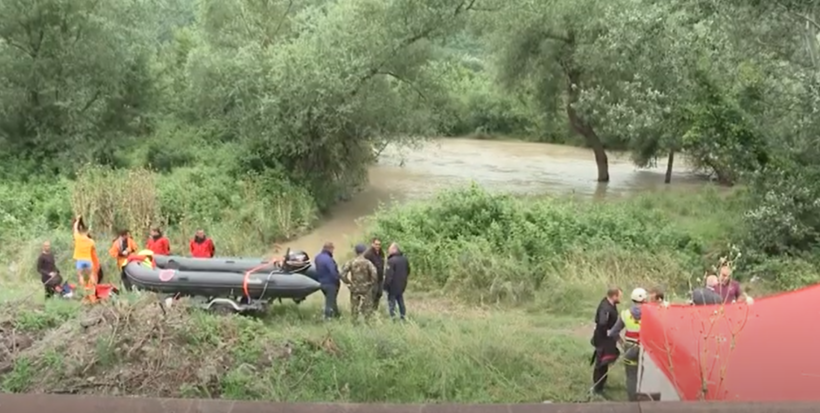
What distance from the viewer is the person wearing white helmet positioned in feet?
28.1

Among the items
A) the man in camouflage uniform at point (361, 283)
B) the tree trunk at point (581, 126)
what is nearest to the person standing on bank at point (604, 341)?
the man in camouflage uniform at point (361, 283)

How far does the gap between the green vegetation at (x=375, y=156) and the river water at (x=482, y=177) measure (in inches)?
33.1

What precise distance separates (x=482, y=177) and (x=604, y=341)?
23.8 m

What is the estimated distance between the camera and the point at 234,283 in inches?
450

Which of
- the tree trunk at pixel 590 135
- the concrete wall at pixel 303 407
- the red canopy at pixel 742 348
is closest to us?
the concrete wall at pixel 303 407

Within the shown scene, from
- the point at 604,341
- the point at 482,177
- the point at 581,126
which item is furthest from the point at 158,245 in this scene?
the point at 482,177

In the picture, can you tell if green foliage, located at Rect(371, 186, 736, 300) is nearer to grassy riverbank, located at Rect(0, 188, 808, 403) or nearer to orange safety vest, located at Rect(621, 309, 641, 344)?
grassy riverbank, located at Rect(0, 188, 808, 403)

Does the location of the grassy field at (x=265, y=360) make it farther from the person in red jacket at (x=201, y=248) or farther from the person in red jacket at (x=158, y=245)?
the person in red jacket at (x=201, y=248)

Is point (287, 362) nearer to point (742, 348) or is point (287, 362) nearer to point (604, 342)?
point (604, 342)

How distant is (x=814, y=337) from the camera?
676cm

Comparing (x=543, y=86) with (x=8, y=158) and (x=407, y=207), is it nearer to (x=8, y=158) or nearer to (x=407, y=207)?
(x=407, y=207)

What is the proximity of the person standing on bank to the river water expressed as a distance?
10191 mm

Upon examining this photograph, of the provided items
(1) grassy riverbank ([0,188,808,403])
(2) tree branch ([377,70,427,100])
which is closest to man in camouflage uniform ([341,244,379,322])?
(1) grassy riverbank ([0,188,808,403])

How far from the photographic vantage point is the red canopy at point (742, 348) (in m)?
6.59
